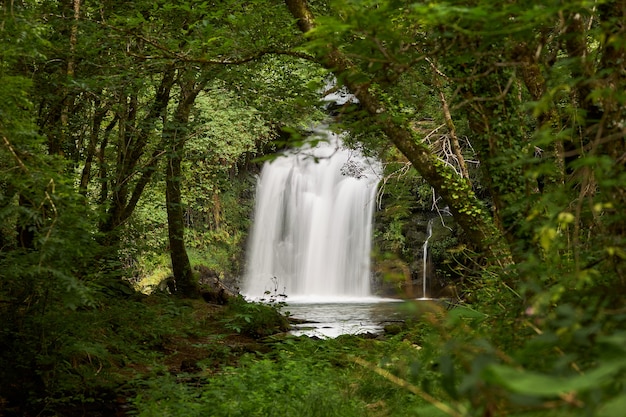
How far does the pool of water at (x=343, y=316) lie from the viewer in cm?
1208

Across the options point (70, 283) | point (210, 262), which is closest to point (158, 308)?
point (70, 283)

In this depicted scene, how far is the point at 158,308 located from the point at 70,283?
223 inches

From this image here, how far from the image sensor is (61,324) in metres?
5.46

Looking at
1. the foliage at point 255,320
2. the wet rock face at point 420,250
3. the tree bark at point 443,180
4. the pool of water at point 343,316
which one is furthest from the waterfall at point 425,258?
the tree bark at point 443,180

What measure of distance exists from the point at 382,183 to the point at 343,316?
18.3ft

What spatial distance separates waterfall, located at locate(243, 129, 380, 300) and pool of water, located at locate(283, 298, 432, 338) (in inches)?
78.5

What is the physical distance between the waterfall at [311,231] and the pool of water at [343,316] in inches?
78.5

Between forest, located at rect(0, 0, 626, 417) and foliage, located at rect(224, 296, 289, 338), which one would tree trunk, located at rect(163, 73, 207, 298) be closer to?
forest, located at rect(0, 0, 626, 417)

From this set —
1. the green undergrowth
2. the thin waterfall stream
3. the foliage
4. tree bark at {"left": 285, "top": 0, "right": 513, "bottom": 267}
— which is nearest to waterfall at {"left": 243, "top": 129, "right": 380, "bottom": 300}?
the thin waterfall stream

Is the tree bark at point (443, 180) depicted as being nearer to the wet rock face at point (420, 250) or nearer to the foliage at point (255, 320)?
the foliage at point (255, 320)

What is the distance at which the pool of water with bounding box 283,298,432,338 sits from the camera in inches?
476

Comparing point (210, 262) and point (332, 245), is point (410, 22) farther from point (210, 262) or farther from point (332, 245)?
point (210, 262)

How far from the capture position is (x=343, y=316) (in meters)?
15.1

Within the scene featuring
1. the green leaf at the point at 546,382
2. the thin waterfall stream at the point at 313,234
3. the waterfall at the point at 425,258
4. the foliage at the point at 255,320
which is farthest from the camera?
the thin waterfall stream at the point at 313,234
